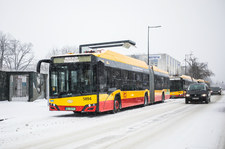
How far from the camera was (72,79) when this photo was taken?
13.9 m

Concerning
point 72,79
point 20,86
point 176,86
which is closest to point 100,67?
point 72,79

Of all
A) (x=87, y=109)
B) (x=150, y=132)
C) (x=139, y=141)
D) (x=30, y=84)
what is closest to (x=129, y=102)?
(x=87, y=109)

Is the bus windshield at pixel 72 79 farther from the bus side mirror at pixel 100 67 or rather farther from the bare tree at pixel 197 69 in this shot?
the bare tree at pixel 197 69

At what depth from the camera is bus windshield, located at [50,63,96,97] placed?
13.8 meters

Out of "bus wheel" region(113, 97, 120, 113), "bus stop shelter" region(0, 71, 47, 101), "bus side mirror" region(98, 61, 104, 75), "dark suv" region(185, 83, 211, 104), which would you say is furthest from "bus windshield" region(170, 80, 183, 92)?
"bus side mirror" region(98, 61, 104, 75)

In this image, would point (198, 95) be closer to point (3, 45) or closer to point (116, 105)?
point (116, 105)

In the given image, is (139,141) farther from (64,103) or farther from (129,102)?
(129,102)

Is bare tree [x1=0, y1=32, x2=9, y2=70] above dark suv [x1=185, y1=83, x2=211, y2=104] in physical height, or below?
above

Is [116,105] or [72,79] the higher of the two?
[72,79]

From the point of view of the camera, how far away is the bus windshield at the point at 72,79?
45.1 feet

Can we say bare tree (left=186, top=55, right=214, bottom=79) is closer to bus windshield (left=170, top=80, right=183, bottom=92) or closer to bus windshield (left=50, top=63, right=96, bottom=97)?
bus windshield (left=170, top=80, right=183, bottom=92)

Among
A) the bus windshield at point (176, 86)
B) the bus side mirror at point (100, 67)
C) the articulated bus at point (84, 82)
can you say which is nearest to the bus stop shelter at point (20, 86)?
the articulated bus at point (84, 82)

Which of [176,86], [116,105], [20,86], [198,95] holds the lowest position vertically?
[116,105]

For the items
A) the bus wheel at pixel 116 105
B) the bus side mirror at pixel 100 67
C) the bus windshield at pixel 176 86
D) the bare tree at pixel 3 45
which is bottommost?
the bus wheel at pixel 116 105
